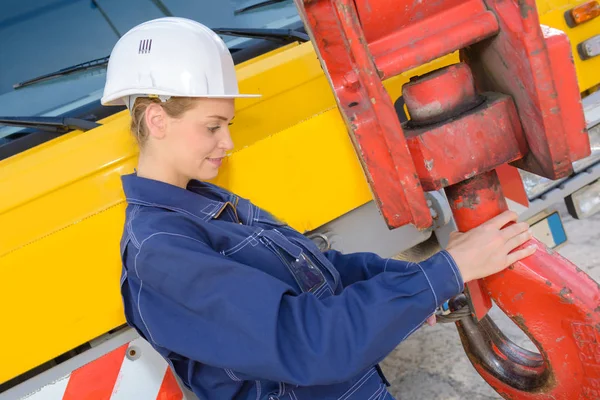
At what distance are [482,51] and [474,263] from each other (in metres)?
0.40

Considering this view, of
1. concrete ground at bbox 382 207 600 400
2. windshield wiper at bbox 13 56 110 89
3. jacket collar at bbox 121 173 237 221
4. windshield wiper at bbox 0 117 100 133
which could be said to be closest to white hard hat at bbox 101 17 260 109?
jacket collar at bbox 121 173 237 221

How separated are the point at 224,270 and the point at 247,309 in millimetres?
88

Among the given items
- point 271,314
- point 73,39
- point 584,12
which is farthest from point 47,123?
point 584,12

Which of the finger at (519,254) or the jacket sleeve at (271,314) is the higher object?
the jacket sleeve at (271,314)

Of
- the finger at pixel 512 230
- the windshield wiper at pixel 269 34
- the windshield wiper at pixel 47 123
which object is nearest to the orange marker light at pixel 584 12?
the windshield wiper at pixel 269 34

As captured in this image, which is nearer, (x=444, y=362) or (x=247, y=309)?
(x=247, y=309)

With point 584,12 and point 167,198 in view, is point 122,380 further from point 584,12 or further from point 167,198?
point 584,12

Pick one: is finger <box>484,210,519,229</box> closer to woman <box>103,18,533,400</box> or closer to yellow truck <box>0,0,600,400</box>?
woman <box>103,18,533,400</box>

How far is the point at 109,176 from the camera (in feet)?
5.40

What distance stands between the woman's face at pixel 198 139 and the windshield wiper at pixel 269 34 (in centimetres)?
83

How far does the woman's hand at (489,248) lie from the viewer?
126 cm

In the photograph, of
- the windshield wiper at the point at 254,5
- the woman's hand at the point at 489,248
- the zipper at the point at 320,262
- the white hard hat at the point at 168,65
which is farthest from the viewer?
the windshield wiper at the point at 254,5

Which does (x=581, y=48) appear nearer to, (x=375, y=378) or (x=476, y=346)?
(x=476, y=346)

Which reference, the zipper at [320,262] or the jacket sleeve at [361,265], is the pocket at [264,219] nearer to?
the zipper at [320,262]
